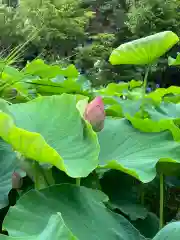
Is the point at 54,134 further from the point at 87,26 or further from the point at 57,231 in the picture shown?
the point at 87,26

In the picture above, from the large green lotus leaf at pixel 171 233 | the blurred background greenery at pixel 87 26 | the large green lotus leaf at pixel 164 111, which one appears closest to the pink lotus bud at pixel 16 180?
the large green lotus leaf at pixel 171 233

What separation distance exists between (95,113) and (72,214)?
0.43ft

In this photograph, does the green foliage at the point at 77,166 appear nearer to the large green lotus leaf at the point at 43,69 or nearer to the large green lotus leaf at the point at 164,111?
the large green lotus leaf at the point at 164,111

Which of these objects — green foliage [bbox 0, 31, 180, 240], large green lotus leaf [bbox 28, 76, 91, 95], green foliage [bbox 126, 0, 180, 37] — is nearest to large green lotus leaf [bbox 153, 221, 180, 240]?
green foliage [bbox 0, 31, 180, 240]

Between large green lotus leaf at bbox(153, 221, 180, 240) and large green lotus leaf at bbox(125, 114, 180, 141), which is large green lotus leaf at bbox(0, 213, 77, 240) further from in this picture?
large green lotus leaf at bbox(125, 114, 180, 141)

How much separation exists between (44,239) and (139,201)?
377 millimetres

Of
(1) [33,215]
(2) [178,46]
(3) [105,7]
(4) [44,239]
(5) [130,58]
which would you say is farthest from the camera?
(3) [105,7]

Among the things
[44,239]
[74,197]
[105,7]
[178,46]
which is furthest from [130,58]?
[105,7]

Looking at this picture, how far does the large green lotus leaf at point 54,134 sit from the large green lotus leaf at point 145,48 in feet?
0.99

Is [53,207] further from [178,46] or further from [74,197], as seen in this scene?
[178,46]

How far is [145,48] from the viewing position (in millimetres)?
904

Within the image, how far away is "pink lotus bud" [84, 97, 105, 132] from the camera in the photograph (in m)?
0.62

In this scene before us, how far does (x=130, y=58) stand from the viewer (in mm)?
958

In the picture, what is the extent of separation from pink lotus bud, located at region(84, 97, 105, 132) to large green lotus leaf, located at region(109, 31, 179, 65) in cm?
30
